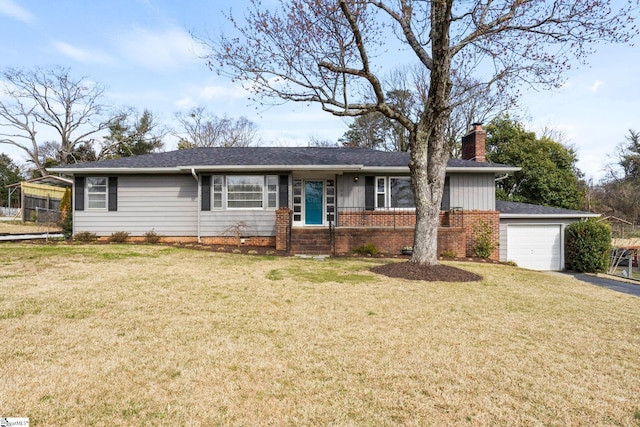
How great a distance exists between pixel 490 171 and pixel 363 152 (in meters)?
5.29

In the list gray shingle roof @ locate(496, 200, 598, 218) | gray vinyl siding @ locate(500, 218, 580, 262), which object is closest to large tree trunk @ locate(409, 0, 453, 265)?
gray shingle roof @ locate(496, 200, 598, 218)

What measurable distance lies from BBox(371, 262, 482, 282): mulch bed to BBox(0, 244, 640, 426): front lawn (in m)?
0.75

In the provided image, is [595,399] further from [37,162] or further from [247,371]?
[37,162]

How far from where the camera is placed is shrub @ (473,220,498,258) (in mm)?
12516

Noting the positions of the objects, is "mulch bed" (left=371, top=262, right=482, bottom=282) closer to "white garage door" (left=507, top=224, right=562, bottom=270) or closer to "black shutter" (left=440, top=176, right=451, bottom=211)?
"black shutter" (left=440, top=176, right=451, bottom=211)

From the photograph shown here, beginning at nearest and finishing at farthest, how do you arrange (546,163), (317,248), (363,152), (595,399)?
(595,399), (317,248), (363,152), (546,163)

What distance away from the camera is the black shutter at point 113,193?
12680 millimetres

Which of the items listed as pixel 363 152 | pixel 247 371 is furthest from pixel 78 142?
pixel 247 371

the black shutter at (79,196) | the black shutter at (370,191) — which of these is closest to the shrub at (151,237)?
the black shutter at (79,196)

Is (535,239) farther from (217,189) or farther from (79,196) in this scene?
(79,196)

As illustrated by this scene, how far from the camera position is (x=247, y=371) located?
3.05 m

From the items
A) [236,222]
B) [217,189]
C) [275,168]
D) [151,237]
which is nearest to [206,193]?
[217,189]

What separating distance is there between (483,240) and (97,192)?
14.2m

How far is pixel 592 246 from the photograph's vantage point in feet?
42.0
